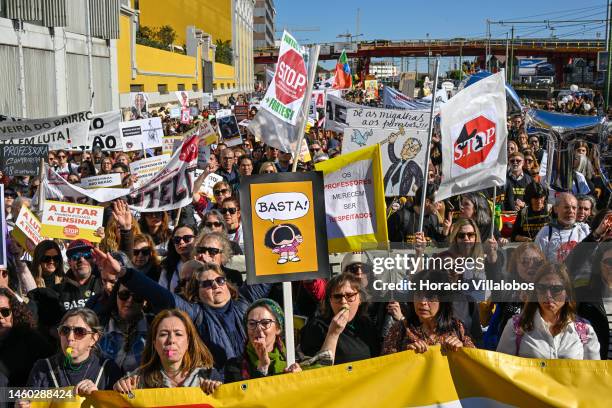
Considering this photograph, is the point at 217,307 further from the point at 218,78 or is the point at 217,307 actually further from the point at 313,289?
the point at 218,78

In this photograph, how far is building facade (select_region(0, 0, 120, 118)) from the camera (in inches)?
867

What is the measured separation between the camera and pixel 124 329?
15.7 feet

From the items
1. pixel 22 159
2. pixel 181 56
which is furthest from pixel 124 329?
pixel 181 56

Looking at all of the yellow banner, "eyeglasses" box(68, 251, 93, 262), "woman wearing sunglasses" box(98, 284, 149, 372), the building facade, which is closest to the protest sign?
"eyeglasses" box(68, 251, 93, 262)

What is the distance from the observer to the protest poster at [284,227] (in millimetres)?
4453

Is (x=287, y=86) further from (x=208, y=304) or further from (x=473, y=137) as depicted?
(x=208, y=304)

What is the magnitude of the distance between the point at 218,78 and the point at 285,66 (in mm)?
65154

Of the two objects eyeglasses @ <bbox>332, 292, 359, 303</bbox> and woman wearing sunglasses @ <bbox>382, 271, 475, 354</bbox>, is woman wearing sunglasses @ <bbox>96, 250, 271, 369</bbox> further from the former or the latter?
woman wearing sunglasses @ <bbox>382, 271, 475, 354</bbox>

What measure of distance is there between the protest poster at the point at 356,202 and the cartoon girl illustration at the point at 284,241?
1475 mm

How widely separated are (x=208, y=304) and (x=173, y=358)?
87 cm

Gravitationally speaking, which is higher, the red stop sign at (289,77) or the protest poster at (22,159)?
the red stop sign at (289,77)

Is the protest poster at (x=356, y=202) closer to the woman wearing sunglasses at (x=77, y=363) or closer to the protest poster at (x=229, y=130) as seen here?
the woman wearing sunglasses at (x=77, y=363)

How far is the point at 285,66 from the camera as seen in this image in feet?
28.3

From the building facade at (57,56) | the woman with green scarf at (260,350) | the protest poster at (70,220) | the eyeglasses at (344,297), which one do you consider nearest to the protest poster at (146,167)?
the protest poster at (70,220)
